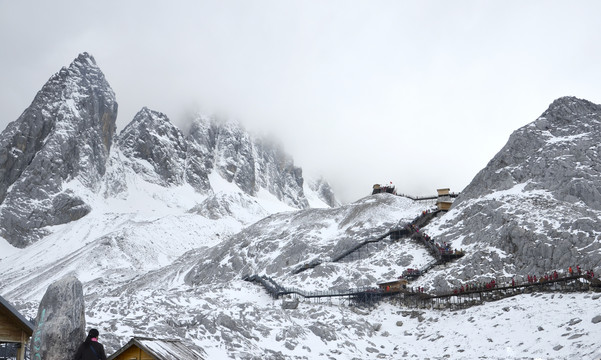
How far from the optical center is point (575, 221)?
52.9 metres

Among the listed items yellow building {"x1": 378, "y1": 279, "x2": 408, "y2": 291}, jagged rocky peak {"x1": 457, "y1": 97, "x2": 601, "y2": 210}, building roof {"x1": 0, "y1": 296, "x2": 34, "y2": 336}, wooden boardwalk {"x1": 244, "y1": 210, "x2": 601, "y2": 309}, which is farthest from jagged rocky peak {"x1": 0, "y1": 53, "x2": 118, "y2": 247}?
building roof {"x1": 0, "y1": 296, "x2": 34, "y2": 336}

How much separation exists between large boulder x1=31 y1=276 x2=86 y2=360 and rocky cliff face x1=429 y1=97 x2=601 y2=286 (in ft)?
146

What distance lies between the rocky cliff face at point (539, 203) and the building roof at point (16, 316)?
44.1 m

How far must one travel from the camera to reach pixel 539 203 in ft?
197

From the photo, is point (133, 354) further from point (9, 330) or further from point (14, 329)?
point (9, 330)

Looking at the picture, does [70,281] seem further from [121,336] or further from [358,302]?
[358,302]

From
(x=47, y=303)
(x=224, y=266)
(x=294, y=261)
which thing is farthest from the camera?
(x=224, y=266)

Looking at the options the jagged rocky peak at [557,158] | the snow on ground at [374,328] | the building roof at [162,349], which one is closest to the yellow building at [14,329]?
the building roof at [162,349]

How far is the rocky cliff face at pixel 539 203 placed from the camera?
168ft

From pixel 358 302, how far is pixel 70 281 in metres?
40.0

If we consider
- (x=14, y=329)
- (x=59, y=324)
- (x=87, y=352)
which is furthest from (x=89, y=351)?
(x=14, y=329)

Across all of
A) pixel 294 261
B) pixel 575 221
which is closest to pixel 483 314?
pixel 575 221

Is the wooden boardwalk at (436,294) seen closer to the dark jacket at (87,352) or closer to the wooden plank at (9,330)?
the dark jacket at (87,352)

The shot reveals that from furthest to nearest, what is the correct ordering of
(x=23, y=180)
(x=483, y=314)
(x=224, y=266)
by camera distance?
(x=23, y=180), (x=224, y=266), (x=483, y=314)
